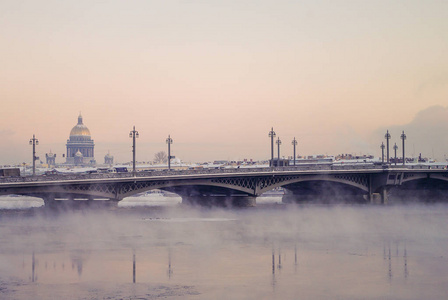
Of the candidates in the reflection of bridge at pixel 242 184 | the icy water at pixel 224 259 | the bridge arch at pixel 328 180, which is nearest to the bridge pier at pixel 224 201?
the reflection of bridge at pixel 242 184

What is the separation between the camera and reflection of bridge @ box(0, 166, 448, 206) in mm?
82625

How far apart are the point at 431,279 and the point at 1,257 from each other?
2689cm

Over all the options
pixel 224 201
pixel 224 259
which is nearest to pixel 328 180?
pixel 224 201

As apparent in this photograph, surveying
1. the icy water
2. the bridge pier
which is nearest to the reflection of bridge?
the bridge pier

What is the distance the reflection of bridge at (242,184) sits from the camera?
271ft

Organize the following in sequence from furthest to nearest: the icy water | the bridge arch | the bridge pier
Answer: the bridge pier, the bridge arch, the icy water

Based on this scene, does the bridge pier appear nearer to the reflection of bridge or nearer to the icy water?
the reflection of bridge

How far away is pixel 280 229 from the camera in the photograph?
69938mm

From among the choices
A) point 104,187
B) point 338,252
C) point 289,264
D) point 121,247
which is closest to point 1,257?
point 121,247

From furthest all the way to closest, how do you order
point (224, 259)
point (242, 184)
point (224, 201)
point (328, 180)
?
1. point (224, 201)
2. point (328, 180)
3. point (242, 184)
4. point (224, 259)

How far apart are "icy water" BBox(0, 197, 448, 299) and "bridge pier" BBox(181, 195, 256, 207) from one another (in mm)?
27941

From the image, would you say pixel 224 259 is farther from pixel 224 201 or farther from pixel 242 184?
pixel 224 201

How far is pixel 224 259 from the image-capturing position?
46.1 meters

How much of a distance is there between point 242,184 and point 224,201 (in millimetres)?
7591
